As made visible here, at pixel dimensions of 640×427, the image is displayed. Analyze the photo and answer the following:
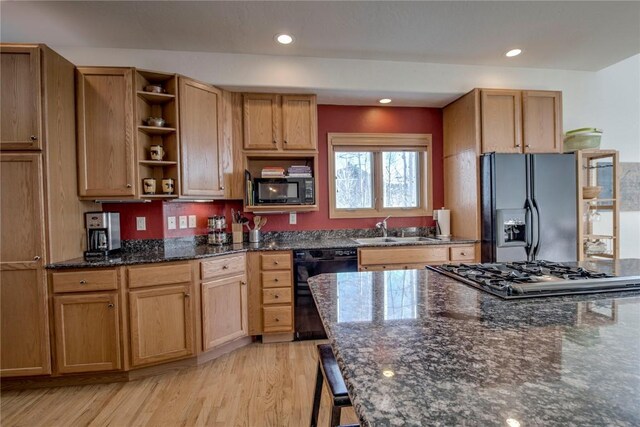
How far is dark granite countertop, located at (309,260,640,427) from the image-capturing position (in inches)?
20.2

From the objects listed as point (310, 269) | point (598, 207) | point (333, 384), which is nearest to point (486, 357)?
point (333, 384)

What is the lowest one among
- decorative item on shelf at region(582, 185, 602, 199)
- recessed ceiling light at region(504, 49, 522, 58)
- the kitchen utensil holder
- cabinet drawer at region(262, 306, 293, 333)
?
cabinet drawer at region(262, 306, 293, 333)

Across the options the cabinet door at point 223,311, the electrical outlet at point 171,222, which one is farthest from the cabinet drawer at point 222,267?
the electrical outlet at point 171,222

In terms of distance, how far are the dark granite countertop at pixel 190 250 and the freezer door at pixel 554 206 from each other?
65 cm

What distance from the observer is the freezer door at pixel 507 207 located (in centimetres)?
283

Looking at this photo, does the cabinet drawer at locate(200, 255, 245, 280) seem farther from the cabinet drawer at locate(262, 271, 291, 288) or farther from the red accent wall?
the red accent wall

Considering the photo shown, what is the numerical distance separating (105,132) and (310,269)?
1.99 meters

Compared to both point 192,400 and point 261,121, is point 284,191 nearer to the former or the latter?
point 261,121

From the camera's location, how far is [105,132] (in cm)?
240

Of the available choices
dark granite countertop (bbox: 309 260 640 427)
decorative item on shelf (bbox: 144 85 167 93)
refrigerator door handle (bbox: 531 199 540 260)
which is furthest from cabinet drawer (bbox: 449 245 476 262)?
decorative item on shelf (bbox: 144 85 167 93)

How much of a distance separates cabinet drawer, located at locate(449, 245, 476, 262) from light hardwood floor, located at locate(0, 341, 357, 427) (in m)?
1.67

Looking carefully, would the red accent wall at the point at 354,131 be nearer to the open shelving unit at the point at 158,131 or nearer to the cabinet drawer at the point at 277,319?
the open shelving unit at the point at 158,131

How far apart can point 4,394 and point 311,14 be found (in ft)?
11.2

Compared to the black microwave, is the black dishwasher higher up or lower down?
lower down
